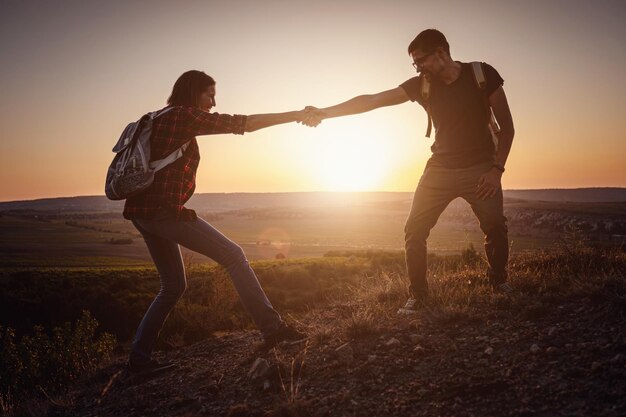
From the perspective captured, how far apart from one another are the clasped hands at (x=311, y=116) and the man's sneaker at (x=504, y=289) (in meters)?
2.63

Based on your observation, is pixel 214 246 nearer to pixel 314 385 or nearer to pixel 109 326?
pixel 314 385

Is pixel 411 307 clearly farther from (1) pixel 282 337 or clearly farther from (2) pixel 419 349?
(1) pixel 282 337

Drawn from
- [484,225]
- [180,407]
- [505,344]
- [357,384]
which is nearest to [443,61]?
[484,225]

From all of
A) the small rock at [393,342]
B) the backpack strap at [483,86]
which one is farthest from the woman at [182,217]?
the backpack strap at [483,86]

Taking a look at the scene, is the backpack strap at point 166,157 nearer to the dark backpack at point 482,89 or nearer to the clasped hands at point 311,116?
the clasped hands at point 311,116

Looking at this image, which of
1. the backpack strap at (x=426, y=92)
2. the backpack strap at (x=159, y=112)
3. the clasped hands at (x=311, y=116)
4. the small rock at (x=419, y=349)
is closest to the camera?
the small rock at (x=419, y=349)

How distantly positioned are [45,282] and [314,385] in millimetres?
35635

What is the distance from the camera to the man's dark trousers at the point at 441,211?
13.6ft

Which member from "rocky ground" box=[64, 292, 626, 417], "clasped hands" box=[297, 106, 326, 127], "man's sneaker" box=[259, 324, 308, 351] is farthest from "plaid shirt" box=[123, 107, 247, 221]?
"rocky ground" box=[64, 292, 626, 417]

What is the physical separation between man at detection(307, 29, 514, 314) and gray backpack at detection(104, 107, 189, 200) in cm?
229

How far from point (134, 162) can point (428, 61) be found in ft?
9.23

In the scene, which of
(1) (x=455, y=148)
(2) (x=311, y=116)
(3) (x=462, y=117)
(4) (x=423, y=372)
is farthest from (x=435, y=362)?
(2) (x=311, y=116)

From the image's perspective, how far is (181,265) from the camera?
4.20 meters

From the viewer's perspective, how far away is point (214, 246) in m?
3.85
